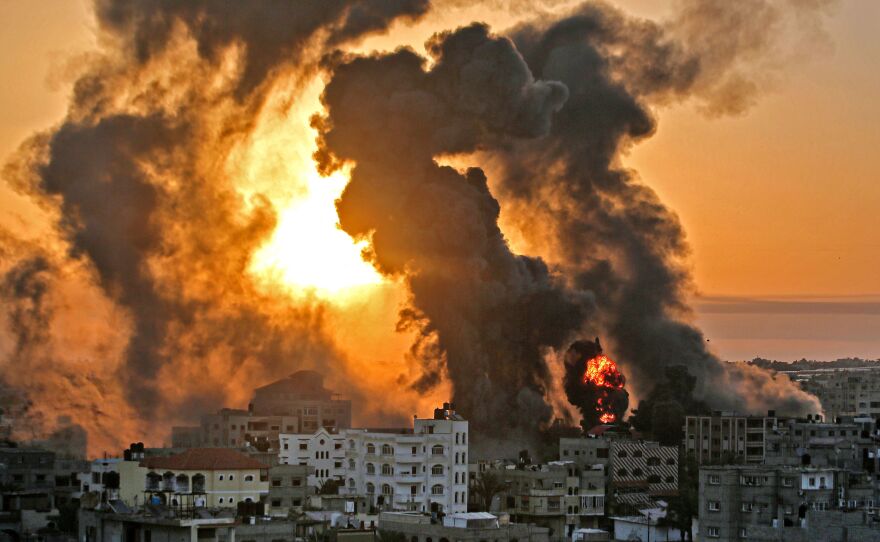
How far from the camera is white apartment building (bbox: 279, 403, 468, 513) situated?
314 feet

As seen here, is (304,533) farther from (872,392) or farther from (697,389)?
(872,392)

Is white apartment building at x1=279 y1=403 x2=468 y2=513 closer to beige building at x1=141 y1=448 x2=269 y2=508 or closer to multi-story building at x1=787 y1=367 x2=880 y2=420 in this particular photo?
beige building at x1=141 y1=448 x2=269 y2=508

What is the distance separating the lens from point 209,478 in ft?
251

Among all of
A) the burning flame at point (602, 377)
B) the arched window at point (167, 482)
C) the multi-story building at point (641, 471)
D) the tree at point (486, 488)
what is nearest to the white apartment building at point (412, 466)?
the tree at point (486, 488)

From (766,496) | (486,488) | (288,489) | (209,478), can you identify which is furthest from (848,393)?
(209,478)

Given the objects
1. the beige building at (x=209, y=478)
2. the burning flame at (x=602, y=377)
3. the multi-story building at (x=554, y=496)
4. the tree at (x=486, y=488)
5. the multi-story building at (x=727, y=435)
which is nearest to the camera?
the beige building at (x=209, y=478)

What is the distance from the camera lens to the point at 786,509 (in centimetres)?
7938

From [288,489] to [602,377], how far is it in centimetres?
4717

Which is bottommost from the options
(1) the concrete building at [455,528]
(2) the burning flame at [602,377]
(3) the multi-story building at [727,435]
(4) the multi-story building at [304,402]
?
(1) the concrete building at [455,528]

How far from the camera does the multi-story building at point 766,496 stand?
259 feet

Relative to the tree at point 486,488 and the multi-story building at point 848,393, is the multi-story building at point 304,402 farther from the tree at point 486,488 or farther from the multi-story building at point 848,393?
the multi-story building at point 848,393

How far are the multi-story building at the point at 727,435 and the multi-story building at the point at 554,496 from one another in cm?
1496

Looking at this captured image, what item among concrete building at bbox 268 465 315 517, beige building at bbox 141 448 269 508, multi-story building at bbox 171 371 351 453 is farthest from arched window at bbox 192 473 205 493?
multi-story building at bbox 171 371 351 453

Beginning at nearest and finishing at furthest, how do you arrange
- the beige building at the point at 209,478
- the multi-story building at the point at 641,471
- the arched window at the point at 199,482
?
1. the beige building at the point at 209,478
2. the arched window at the point at 199,482
3. the multi-story building at the point at 641,471
